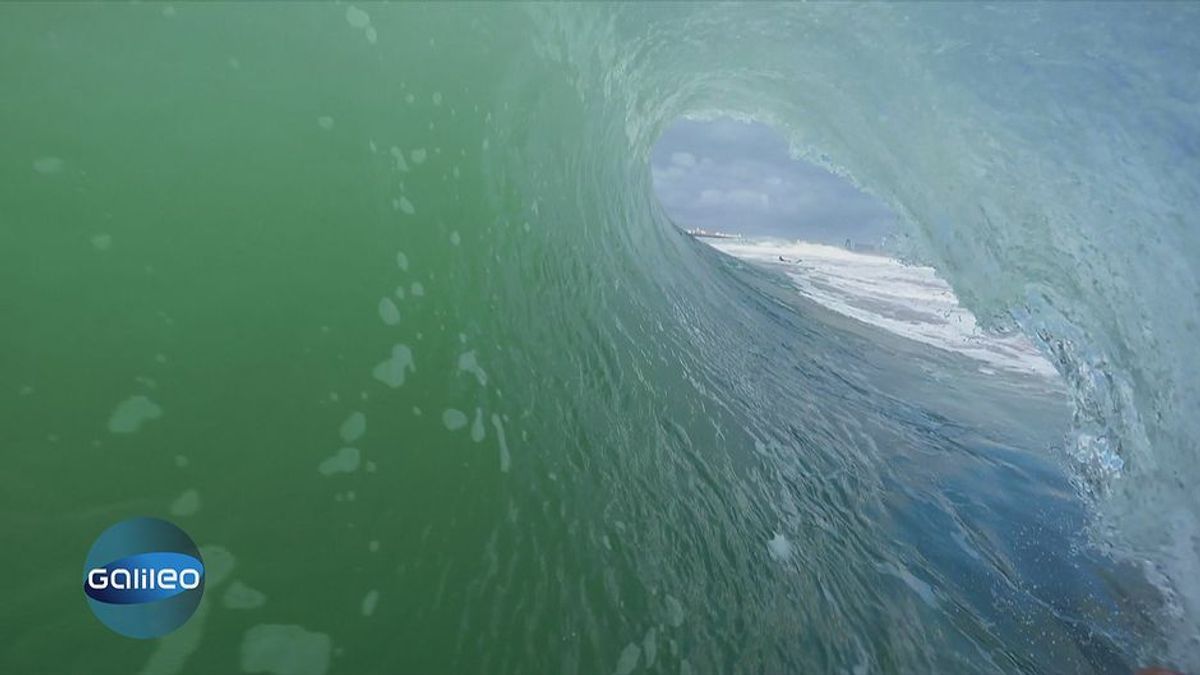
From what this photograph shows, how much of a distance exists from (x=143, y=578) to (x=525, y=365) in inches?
60.3

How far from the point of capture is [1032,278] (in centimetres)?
609

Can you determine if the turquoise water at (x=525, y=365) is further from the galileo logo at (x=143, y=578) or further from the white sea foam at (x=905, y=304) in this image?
the white sea foam at (x=905, y=304)

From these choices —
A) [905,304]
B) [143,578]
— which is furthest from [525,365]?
[905,304]

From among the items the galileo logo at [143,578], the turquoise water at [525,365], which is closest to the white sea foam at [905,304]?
the turquoise water at [525,365]

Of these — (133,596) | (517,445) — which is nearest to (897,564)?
(517,445)

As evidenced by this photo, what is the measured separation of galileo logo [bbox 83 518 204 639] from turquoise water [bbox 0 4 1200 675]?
36 mm

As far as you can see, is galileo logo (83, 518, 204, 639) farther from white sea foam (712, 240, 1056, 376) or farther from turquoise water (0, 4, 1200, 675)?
white sea foam (712, 240, 1056, 376)

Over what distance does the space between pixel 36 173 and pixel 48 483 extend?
841mm

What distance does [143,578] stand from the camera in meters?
1.74

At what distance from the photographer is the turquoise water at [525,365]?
193cm

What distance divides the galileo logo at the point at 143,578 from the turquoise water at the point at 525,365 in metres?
0.04

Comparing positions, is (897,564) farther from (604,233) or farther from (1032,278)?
(1032,278)

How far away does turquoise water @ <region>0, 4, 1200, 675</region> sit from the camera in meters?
1.93

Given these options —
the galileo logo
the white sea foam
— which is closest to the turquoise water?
the galileo logo
